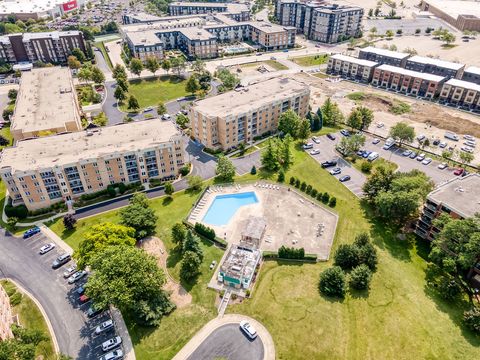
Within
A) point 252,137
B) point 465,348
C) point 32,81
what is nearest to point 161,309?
point 465,348

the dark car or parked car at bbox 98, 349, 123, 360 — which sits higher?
the dark car

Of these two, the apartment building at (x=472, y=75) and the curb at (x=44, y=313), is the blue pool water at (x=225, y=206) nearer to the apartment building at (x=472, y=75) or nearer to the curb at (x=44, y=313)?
the curb at (x=44, y=313)

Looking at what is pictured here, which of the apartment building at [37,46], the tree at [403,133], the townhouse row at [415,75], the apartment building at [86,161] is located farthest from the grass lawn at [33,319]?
the townhouse row at [415,75]

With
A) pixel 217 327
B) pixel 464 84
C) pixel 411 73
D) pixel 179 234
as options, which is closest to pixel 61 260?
pixel 179 234

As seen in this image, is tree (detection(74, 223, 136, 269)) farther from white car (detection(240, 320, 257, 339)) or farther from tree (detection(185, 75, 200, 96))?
tree (detection(185, 75, 200, 96))

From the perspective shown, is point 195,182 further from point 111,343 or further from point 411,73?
point 411,73

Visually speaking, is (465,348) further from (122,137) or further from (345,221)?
(122,137)

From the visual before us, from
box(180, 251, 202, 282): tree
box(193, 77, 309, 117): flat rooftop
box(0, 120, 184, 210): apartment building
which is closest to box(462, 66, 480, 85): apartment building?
box(193, 77, 309, 117): flat rooftop
